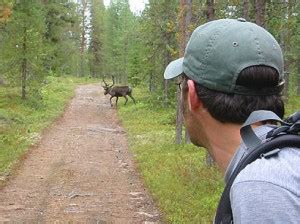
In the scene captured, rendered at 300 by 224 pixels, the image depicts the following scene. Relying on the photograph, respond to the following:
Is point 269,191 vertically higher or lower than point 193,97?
lower

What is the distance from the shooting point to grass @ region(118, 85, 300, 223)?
29.5 feet

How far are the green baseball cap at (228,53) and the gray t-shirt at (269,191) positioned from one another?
0.36 metres

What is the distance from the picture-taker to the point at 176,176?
37.6 ft

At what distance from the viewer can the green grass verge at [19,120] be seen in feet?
48.0

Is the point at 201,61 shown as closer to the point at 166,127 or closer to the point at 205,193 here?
the point at 205,193

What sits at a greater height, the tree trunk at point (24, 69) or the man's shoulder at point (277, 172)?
the man's shoulder at point (277, 172)

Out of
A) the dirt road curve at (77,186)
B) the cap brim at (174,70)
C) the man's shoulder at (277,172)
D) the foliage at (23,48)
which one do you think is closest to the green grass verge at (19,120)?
the dirt road curve at (77,186)

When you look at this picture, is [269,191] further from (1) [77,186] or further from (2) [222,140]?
(1) [77,186]

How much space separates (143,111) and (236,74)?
2620 cm

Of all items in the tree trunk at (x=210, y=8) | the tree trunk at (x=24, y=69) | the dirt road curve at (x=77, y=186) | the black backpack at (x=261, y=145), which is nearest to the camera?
the black backpack at (x=261, y=145)

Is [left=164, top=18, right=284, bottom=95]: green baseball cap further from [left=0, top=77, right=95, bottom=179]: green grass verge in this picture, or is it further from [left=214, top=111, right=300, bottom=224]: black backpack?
[left=0, top=77, right=95, bottom=179]: green grass verge

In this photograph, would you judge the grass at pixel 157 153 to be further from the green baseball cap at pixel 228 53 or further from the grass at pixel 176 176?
the green baseball cap at pixel 228 53

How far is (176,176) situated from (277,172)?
10.2 metres

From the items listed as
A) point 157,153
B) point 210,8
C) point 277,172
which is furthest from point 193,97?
point 157,153
